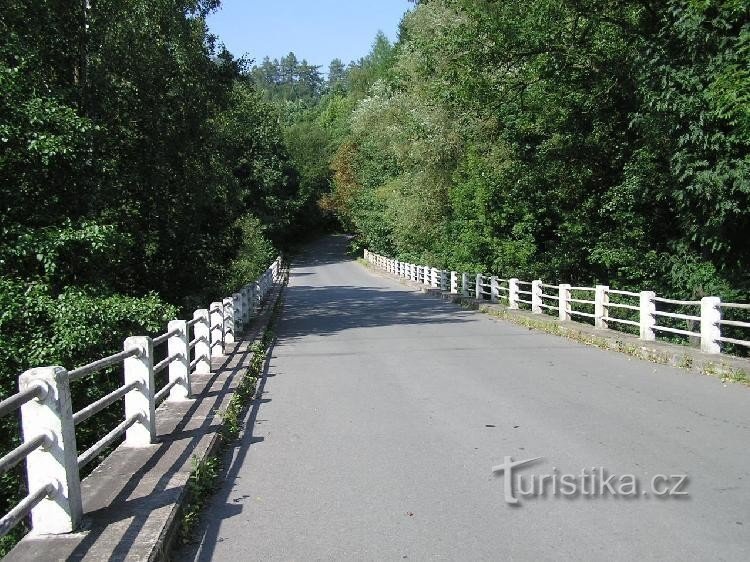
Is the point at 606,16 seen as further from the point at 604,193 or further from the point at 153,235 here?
the point at 153,235

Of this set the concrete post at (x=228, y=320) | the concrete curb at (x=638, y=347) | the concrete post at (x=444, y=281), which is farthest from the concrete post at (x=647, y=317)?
the concrete post at (x=444, y=281)

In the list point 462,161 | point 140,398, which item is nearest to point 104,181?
point 140,398

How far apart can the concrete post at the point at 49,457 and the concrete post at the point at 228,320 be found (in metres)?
9.12

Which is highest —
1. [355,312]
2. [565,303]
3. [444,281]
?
[565,303]

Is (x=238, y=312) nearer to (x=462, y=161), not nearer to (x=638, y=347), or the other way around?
(x=638, y=347)

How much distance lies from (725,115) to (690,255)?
6.41m

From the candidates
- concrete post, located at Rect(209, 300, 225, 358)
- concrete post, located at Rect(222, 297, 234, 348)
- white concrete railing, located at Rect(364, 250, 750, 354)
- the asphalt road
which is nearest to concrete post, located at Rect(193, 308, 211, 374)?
concrete post, located at Rect(209, 300, 225, 358)

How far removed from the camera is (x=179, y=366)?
339 inches

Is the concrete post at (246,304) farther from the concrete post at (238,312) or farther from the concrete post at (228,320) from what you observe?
the concrete post at (228,320)

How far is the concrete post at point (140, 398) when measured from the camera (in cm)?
647

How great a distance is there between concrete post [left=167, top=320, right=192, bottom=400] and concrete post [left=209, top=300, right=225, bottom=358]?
283 cm

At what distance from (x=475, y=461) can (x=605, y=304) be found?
9.99 meters

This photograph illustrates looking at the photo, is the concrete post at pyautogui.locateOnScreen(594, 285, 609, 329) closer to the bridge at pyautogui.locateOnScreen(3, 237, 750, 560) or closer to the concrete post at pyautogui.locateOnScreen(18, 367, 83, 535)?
the bridge at pyautogui.locateOnScreen(3, 237, 750, 560)

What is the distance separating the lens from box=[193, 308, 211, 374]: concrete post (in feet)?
34.5
